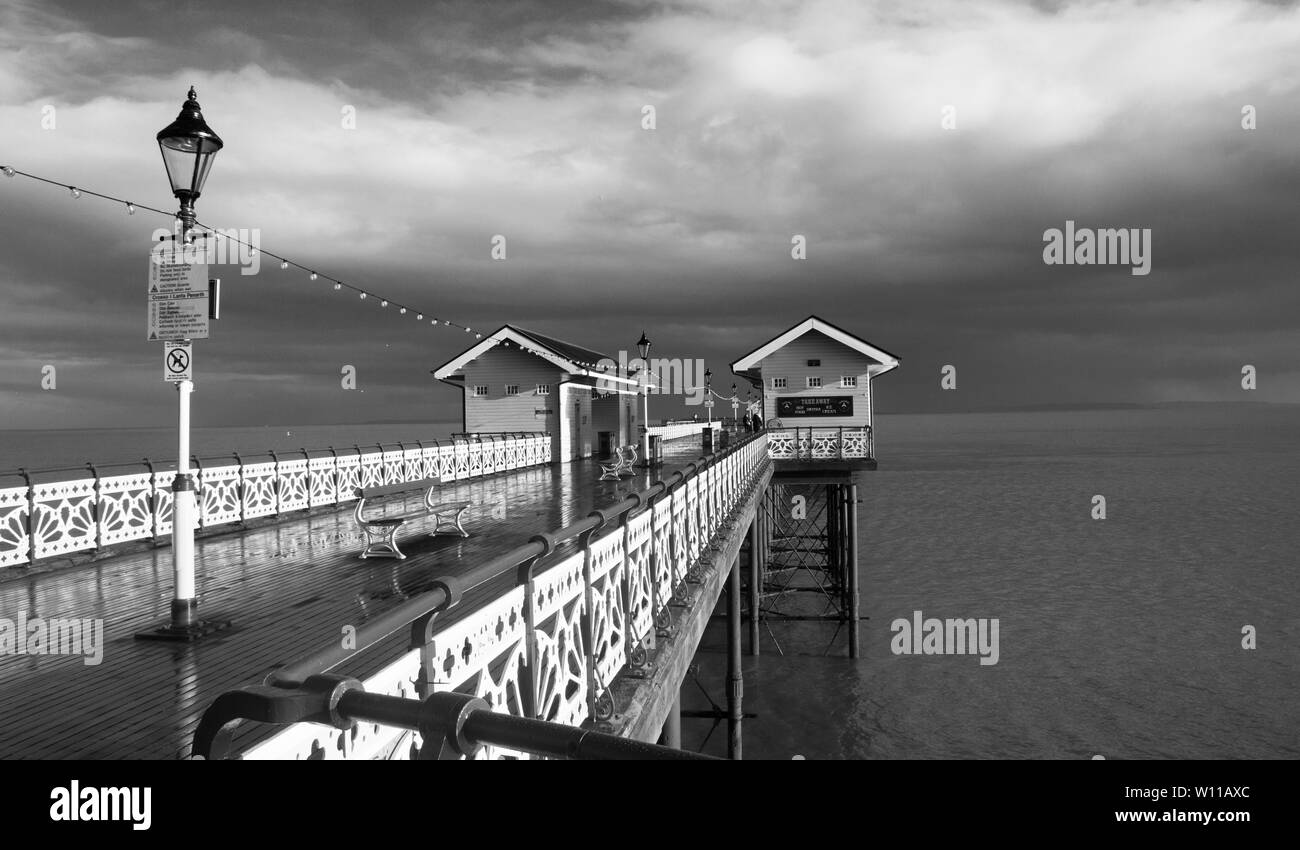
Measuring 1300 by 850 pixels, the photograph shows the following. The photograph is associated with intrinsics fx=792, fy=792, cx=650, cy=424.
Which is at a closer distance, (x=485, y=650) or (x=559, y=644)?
(x=485, y=650)

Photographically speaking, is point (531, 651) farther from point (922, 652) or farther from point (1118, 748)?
point (922, 652)

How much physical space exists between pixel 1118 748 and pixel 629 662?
14.7m

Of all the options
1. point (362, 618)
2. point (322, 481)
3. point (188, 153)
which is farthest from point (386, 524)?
point (322, 481)

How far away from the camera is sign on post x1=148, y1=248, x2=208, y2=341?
266 inches

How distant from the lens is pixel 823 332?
29750mm

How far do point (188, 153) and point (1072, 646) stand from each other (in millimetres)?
23959

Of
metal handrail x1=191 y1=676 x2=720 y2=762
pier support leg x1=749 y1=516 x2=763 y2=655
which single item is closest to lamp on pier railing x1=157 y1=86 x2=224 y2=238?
metal handrail x1=191 y1=676 x2=720 y2=762

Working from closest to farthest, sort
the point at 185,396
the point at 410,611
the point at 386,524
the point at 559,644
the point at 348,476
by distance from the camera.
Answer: the point at 410,611 < the point at 559,644 < the point at 185,396 < the point at 386,524 < the point at 348,476

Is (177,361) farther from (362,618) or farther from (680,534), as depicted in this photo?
(680,534)

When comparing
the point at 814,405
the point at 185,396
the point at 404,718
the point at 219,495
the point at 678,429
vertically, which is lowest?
the point at 219,495

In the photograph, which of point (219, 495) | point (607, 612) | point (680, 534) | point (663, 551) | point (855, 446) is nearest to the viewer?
point (607, 612)

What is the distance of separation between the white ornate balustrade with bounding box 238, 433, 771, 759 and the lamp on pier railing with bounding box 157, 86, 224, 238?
469cm
